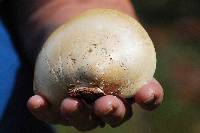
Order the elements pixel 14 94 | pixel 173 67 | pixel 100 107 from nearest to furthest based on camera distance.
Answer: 1. pixel 100 107
2. pixel 14 94
3. pixel 173 67

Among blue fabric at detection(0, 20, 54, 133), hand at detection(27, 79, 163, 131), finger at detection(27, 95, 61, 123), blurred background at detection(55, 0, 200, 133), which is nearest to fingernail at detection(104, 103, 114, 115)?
hand at detection(27, 79, 163, 131)

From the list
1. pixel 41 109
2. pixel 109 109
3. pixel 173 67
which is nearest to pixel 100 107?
pixel 109 109

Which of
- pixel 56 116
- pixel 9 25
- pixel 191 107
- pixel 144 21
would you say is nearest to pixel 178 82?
pixel 191 107

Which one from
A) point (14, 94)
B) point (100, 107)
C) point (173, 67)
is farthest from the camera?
point (173, 67)

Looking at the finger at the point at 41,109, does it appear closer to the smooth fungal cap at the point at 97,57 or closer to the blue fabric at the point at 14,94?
the smooth fungal cap at the point at 97,57

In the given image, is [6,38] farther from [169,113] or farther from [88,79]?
[169,113]

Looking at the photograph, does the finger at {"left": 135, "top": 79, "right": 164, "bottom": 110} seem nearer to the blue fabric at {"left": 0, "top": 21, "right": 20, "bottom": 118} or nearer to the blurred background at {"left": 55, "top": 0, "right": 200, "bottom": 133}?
the blue fabric at {"left": 0, "top": 21, "right": 20, "bottom": 118}

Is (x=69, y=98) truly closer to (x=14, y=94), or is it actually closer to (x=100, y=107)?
(x=100, y=107)
